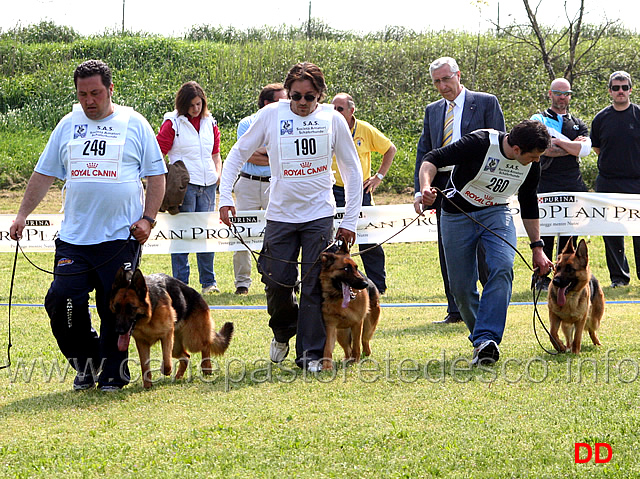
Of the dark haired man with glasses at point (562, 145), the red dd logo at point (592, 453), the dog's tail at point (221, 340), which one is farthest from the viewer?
the dark haired man with glasses at point (562, 145)

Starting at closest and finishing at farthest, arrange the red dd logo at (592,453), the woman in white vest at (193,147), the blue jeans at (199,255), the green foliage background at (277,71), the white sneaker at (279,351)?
the red dd logo at (592,453)
the white sneaker at (279,351)
the woman in white vest at (193,147)
the blue jeans at (199,255)
the green foliage background at (277,71)

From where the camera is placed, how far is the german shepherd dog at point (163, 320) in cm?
529

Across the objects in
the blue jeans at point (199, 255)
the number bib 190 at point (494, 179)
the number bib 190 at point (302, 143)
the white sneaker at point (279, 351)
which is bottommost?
the white sneaker at point (279, 351)

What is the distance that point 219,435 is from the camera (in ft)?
14.3

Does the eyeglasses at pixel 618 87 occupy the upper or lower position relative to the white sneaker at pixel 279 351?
upper

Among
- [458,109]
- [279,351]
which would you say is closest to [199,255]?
[458,109]

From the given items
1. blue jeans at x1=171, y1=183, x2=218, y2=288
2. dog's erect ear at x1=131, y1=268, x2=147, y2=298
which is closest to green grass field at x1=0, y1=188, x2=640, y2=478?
dog's erect ear at x1=131, y1=268, x2=147, y2=298

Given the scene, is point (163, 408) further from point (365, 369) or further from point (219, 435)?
point (365, 369)

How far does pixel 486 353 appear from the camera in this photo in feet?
19.0

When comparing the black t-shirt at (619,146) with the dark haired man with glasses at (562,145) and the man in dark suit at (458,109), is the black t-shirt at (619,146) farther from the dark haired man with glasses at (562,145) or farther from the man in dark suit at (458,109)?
the man in dark suit at (458,109)

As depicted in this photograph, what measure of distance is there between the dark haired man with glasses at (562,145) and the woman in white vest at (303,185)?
4.24m

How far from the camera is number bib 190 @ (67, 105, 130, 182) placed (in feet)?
17.2

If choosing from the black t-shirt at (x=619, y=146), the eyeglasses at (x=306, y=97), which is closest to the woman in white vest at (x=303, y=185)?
the eyeglasses at (x=306, y=97)

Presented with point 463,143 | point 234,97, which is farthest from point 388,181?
point 463,143
